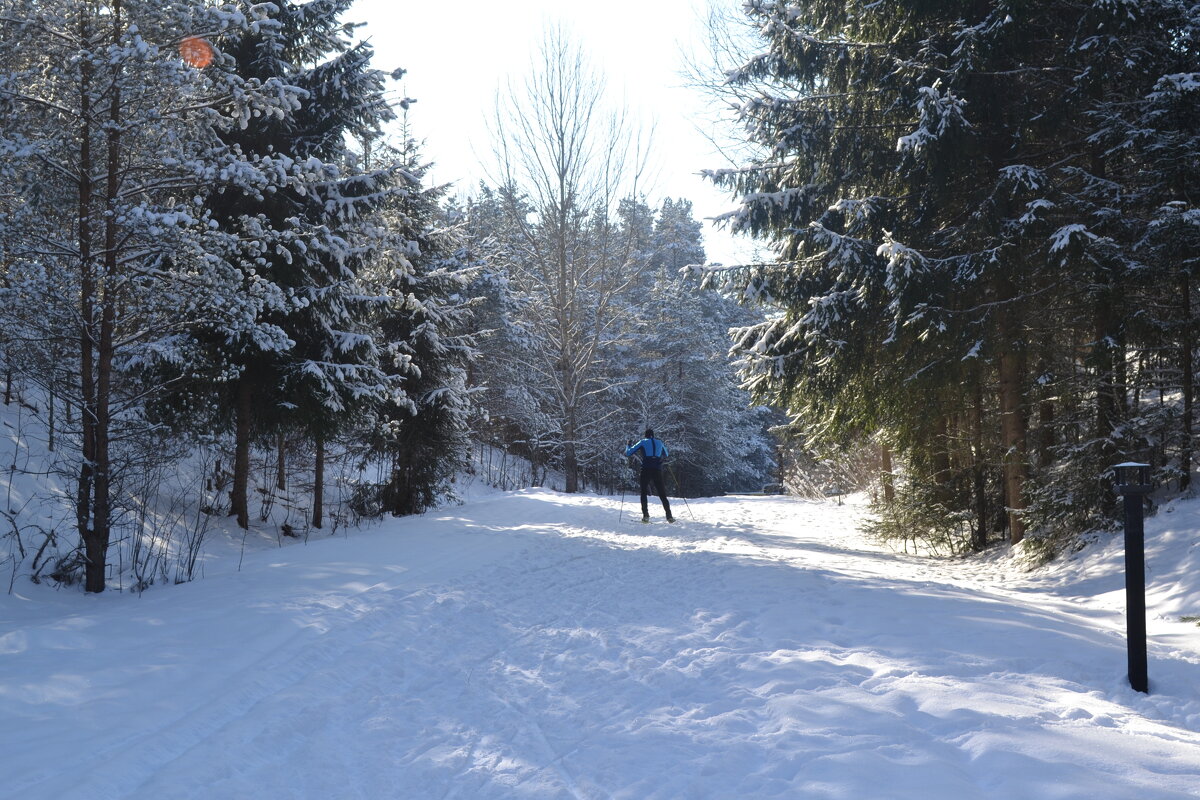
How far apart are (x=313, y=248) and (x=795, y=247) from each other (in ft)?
24.5

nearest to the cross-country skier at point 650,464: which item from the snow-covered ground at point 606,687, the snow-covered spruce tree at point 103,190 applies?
the snow-covered ground at point 606,687

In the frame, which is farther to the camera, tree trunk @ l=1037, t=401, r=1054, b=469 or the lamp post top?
tree trunk @ l=1037, t=401, r=1054, b=469

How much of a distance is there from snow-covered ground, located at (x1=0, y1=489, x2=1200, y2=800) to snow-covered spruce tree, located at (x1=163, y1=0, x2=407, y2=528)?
13.2ft

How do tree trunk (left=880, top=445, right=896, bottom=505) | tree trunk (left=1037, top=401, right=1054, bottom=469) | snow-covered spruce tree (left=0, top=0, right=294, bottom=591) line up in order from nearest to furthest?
1. snow-covered spruce tree (left=0, top=0, right=294, bottom=591)
2. tree trunk (left=1037, top=401, right=1054, bottom=469)
3. tree trunk (left=880, top=445, right=896, bottom=505)

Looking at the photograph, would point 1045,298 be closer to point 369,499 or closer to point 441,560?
point 441,560

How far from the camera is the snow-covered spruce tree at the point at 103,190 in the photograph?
6.95 metres

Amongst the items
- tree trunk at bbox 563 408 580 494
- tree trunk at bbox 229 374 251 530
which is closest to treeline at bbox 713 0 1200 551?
tree trunk at bbox 229 374 251 530

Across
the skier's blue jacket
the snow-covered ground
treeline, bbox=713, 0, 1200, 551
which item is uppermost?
treeline, bbox=713, 0, 1200, 551

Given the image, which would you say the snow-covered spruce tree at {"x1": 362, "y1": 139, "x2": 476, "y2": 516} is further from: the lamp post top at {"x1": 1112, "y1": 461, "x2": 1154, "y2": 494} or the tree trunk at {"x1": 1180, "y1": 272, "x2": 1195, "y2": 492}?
the lamp post top at {"x1": 1112, "y1": 461, "x2": 1154, "y2": 494}

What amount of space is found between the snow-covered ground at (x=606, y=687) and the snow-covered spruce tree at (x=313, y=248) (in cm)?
403

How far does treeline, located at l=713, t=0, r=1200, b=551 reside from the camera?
289 inches

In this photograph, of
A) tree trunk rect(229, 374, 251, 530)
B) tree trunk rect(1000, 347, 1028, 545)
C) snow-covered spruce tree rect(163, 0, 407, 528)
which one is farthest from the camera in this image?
tree trunk rect(229, 374, 251, 530)

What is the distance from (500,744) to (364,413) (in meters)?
9.28

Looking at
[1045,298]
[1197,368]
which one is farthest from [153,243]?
[1197,368]
